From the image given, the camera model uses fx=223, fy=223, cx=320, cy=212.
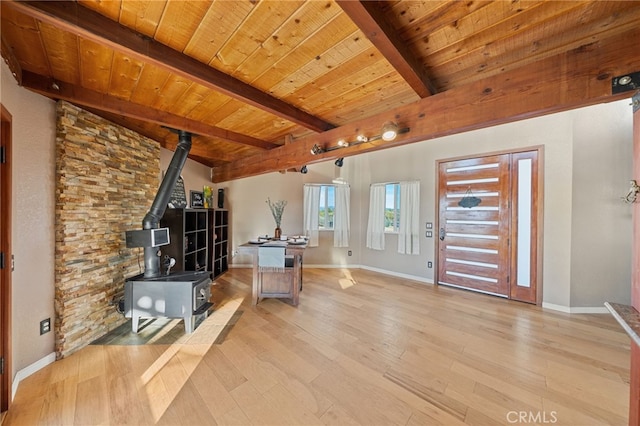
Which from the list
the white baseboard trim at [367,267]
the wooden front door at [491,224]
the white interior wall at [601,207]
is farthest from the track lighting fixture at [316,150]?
the white interior wall at [601,207]

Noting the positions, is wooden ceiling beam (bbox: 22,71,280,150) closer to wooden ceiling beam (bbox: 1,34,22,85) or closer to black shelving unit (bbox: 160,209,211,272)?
wooden ceiling beam (bbox: 1,34,22,85)

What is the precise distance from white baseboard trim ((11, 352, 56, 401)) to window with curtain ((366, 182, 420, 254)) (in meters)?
4.78

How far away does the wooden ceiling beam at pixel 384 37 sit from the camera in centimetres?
113

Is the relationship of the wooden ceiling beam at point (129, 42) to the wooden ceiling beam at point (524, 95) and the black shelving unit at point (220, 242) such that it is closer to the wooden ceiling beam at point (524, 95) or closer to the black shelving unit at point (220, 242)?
the wooden ceiling beam at point (524, 95)

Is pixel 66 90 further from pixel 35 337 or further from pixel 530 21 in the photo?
pixel 530 21

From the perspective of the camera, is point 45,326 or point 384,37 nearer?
point 384,37

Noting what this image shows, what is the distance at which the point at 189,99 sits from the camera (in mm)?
2225

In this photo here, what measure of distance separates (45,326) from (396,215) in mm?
5036

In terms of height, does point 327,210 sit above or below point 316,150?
below

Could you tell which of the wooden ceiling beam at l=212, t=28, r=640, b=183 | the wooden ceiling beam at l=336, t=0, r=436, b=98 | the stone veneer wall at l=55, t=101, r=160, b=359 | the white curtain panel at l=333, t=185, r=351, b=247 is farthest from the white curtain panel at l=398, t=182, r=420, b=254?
the stone veneer wall at l=55, t=101, r=160, b=359

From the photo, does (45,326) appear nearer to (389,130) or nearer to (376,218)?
(389,130)

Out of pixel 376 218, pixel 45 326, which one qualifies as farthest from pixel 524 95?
pixel 45 326

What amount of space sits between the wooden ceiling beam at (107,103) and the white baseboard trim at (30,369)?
2.26 meters

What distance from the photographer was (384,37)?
127cm
